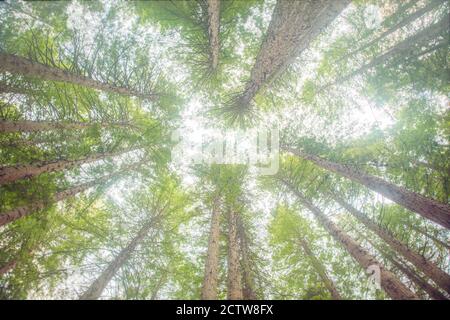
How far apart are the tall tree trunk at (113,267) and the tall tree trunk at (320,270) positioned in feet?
22.8

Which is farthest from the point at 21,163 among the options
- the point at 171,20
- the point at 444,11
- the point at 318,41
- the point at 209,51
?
the point at 444,11

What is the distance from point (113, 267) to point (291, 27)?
8383mm

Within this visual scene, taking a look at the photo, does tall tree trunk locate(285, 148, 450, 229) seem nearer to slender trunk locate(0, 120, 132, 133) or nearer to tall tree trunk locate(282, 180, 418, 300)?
tall tree trunk locate(282, 180, 418, 300)

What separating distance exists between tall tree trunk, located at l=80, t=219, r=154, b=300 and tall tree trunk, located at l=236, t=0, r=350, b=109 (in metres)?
7.13

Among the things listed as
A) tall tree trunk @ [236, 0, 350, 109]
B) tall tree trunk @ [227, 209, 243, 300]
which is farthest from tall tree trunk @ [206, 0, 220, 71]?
tall tree trunk @ [227, 209, 243, 300]

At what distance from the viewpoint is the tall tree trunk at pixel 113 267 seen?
5923 mm

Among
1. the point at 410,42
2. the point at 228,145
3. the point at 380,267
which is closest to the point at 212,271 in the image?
the point at 380,267

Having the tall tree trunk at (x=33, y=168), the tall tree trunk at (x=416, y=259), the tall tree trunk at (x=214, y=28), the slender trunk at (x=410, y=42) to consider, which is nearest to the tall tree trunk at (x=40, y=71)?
the tall tree trunk at (x=33, y=168)

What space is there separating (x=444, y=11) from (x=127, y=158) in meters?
12.2

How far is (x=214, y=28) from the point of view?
5.48 m

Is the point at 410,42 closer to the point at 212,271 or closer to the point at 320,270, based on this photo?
the point at 320,270

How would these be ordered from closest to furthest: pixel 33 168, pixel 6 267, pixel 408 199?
pixel 408 199, pixel 33 168, pixel 6 267

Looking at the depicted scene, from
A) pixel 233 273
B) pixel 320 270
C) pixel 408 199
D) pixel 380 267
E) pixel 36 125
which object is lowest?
pixel 320 270

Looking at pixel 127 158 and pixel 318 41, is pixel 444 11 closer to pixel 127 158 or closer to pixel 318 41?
pixel 318 41
